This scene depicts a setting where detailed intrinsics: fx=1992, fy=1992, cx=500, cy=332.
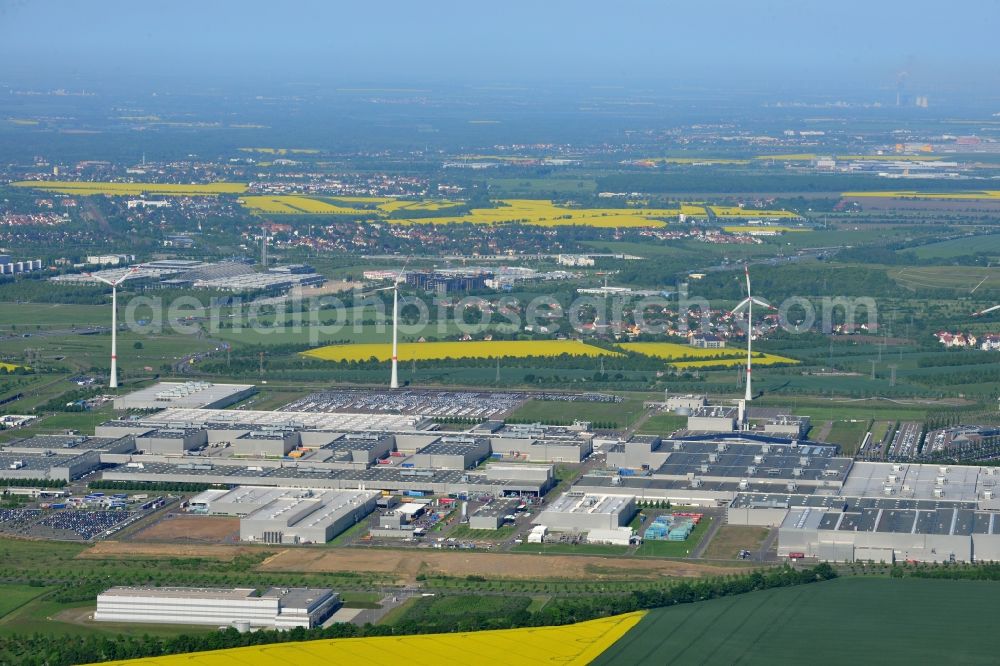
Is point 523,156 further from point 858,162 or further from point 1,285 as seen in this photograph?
point 1,285

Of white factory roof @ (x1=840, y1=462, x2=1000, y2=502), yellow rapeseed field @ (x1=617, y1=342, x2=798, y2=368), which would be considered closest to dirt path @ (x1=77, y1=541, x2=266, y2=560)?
white factory roof @ (x1=840, y1=462, x2=1000, y2=502)

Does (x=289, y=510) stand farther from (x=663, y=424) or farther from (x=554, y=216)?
(x=554, y=216)

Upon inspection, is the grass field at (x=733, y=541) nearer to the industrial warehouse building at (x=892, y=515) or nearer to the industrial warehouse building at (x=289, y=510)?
the industrial warehouse building at (x=892, y=515)

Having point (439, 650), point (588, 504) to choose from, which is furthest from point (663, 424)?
point (439, 650)

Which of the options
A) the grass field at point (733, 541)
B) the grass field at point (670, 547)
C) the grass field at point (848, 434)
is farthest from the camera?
the grass field at point (848, 434)

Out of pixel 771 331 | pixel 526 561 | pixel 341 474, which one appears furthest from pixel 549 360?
pixel 526 561

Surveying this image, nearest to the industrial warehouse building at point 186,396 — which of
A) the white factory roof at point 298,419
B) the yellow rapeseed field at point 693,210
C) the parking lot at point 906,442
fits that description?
the white factory roof at point 298,419

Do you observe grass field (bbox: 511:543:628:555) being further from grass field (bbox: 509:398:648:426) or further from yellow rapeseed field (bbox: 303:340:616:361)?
yellow rapeseed field (bbox: 303:340:616:361)

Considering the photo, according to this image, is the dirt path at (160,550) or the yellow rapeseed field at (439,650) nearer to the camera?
the yellow rapeseed field at (439,650)
